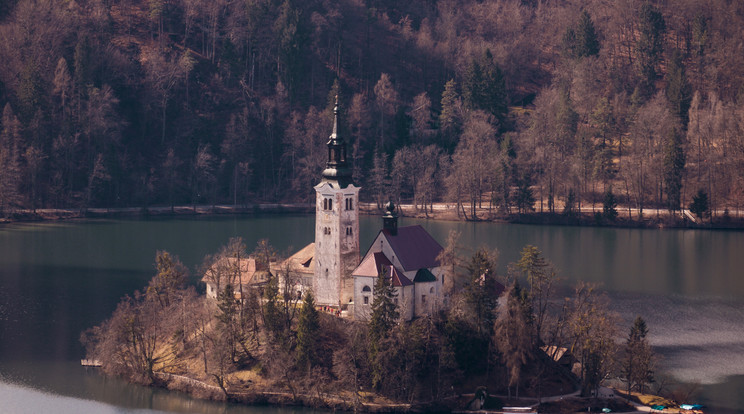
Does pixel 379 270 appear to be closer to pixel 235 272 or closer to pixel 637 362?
pixel 235 272

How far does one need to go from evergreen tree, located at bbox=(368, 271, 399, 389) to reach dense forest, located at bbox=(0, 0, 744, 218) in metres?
82.2

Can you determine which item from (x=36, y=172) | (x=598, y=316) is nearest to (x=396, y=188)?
(x=36, y=172)

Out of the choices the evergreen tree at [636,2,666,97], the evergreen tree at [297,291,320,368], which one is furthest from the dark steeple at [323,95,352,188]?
the evergreen tree at [636,2,666,97]

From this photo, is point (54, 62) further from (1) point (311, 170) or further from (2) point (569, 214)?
(2) point (569, 214)

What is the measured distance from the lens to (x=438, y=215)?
6777 inches

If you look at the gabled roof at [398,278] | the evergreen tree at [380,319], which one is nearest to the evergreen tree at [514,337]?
the evergreen tree at [380,319]

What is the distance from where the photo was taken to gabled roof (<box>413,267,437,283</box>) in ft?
315

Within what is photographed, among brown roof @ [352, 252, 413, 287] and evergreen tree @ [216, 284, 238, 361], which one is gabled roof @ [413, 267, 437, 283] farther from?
evergreen tree @ [216, 284, 238, 361]

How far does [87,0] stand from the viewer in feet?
646

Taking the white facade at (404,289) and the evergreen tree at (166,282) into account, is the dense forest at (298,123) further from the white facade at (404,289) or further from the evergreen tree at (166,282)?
the white facade at (404,289)

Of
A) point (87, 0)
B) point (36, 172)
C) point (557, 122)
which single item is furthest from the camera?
point (87, 0)

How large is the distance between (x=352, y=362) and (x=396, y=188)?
299ft

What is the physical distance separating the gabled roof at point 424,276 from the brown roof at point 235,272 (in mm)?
12693

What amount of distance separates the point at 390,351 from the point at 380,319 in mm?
2932
